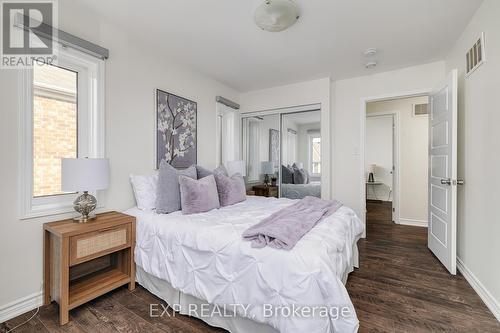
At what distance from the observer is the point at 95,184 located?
1829mm

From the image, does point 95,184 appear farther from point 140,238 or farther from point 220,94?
point 220,94

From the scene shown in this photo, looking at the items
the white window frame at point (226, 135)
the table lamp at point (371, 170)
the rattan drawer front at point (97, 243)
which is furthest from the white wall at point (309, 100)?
the table lamp at point (371, 170)

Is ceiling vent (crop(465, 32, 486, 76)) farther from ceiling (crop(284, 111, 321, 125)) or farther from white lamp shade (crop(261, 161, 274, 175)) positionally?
white lamp shade (crop(261, 161, 274, 175))

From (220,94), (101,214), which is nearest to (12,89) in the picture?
(101,214)

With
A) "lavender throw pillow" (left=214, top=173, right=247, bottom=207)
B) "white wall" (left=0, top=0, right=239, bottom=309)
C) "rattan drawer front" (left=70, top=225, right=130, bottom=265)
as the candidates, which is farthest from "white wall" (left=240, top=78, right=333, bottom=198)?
"rattan drawer front" (left=70, top=225, right=130, bottom=265)

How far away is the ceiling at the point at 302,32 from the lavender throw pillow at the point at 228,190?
1515mm

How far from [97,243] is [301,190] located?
9.57 feet

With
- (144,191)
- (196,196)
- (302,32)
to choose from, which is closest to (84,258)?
(144,191)

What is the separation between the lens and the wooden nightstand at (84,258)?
165 cm

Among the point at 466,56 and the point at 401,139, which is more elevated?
the point at 466,56

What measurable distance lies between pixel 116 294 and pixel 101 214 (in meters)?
0.71

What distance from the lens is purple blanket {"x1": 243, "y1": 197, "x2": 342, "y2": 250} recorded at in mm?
1422

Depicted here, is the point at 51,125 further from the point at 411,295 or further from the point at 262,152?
the point at 411,295

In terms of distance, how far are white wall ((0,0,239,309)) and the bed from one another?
1412 mm
